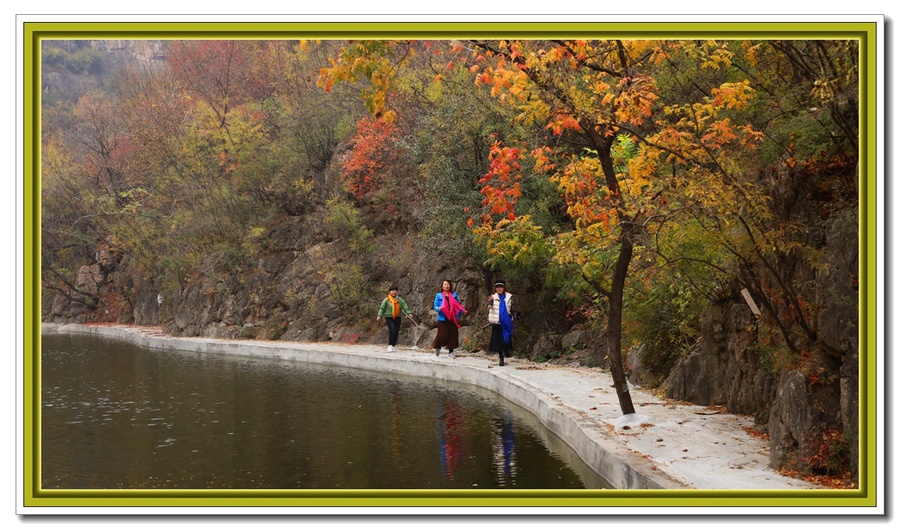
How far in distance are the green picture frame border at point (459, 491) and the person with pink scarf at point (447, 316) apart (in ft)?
49.4

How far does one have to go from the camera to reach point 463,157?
25.0 meters

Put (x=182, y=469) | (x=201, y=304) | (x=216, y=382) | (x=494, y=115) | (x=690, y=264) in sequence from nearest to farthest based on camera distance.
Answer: (x=182, y=469) → (x=690, y=264) → (x=216, y=382) → (x=494, y=115) → (x=201, y=304)

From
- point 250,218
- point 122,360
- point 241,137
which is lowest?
point 122,360

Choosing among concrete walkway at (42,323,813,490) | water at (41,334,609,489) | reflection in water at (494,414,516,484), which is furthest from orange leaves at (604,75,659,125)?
reflection in water at (494,414,516,484)

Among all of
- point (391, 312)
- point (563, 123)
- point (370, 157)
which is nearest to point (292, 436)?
point (563, 123)

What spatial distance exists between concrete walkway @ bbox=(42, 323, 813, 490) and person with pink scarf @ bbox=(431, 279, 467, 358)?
78 centimetres

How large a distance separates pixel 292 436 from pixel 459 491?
673 cm

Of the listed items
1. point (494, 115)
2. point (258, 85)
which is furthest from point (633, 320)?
point (258, 85)

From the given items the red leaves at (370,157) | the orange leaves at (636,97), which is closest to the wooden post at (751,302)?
the orange leaves at (636,97)

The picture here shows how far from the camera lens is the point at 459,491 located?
7980 millimetres

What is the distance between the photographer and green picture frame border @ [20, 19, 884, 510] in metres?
7.80

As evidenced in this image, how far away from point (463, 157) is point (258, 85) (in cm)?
2797

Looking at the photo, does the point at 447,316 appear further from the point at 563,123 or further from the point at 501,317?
the point at 563,123

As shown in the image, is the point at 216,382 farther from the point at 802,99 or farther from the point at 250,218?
the point at 250,218
